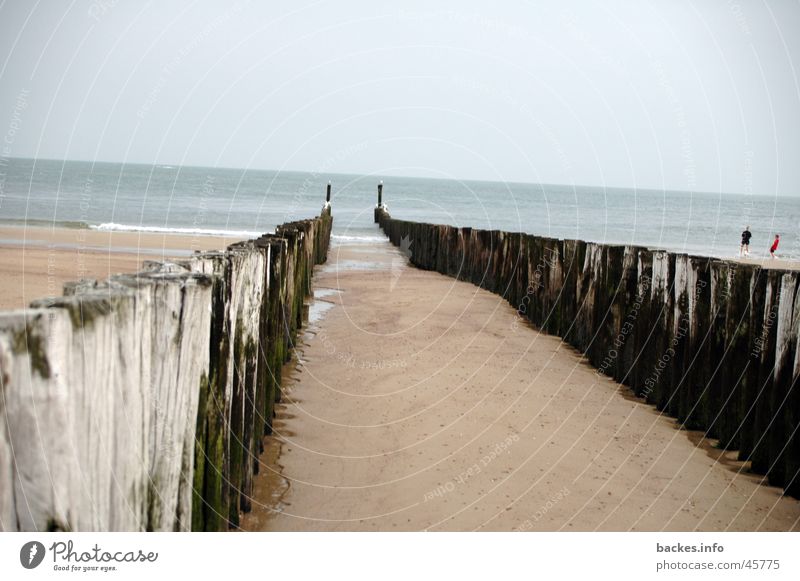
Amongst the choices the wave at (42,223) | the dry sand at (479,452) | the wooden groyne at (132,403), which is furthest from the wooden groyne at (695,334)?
the wave at (42,223)

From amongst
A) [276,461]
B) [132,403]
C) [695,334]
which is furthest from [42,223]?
[132,403]

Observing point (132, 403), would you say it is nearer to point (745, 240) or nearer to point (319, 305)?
point (319, 305)

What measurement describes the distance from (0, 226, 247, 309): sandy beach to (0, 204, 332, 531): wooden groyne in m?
6.51

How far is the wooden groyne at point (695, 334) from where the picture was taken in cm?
506

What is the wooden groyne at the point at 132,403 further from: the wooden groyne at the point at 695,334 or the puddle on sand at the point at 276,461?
the wooden groyne at the point at 695,334

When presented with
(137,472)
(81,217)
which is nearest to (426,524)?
(137,472)

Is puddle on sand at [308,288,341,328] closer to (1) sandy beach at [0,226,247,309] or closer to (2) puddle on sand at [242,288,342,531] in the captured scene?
(2) puddle on sand at [242,288,342,531]

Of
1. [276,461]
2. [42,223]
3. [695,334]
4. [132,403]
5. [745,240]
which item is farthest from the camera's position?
[745,240]

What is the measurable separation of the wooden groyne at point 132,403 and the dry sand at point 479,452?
0.71m

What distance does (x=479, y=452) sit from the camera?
17.4 feet

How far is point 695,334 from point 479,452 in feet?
6.47

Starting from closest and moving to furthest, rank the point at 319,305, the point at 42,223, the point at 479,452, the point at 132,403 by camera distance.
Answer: the point at 132,403
the point at 479,452
the point at 319,305
the point at 42,223

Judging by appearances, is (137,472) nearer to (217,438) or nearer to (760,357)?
(217,438)
